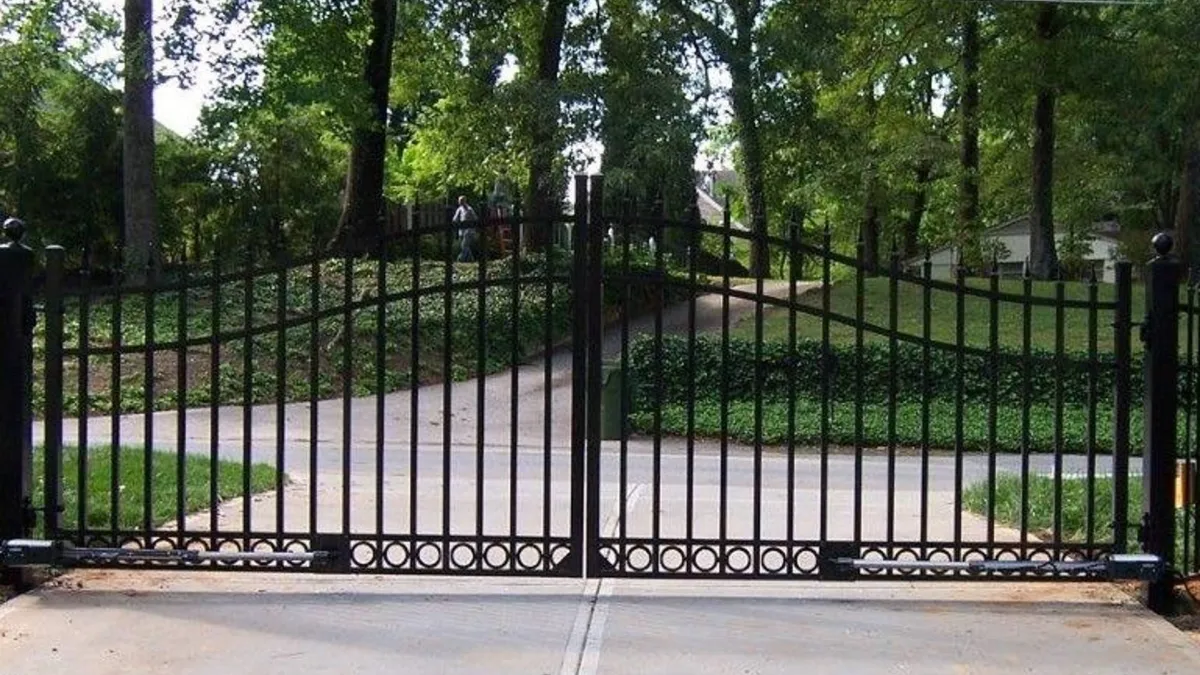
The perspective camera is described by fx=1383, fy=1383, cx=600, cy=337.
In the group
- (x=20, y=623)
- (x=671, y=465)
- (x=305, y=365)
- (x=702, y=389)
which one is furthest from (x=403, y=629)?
(x=305, y=365)

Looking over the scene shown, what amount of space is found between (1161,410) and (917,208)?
142 feet

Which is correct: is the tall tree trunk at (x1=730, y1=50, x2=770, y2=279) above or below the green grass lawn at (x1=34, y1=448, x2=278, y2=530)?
above

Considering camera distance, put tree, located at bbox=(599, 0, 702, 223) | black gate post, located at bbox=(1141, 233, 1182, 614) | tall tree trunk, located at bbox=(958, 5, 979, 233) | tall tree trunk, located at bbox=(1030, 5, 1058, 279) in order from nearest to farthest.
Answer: black gate post, located at bbox=(1141, 233, 1182, 614) < tree, located at bbox=(599, 0, 702, 223) < tall tree trunk, located at bbox=(1030, 5, 1058, 279) < tall tree trunk, located at bbox=(958, 5, 979, 233)

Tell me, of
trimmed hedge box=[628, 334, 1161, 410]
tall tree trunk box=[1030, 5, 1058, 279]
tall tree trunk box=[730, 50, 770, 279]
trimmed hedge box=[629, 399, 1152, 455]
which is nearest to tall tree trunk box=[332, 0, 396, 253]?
tall tree trunk box=[730, 50, 770, 279]

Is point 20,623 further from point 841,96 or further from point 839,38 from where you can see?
point 841,96

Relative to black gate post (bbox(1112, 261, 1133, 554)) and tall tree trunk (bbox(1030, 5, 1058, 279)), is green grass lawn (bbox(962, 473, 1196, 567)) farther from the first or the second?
tall tree trunk (bbox(1030, 5, 1058, 279))

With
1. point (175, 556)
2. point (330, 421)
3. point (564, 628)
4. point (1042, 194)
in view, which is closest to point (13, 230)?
point (175, 556)

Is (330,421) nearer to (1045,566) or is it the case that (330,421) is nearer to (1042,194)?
(1045,566)

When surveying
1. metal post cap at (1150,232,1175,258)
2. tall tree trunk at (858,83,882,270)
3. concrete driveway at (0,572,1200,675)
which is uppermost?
tall tree trunk at (858,83,882,270)

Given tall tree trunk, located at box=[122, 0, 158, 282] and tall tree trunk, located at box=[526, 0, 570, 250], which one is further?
tall tree trunk, located at box=[526, 0, 570, 250]

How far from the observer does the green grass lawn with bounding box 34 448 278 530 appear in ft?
27.9

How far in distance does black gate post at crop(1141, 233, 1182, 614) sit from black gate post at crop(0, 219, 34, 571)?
5459 mm

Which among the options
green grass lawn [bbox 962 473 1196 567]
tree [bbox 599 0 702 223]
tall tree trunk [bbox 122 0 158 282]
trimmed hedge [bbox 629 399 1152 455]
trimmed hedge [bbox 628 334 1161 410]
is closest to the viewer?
green grass lawn [bbox 962 473 1196 567]

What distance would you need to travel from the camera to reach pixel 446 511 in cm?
675
